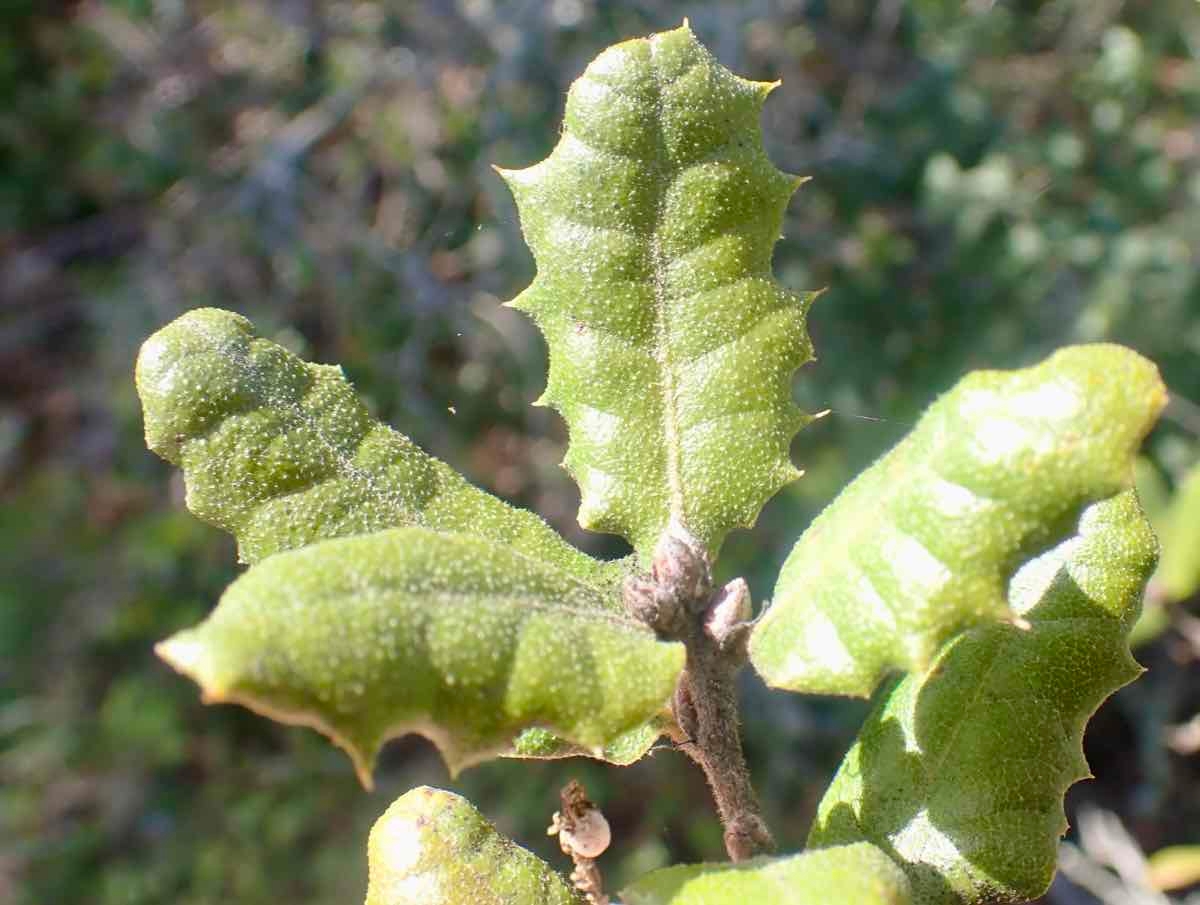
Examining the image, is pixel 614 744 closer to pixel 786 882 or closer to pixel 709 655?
pixel 709 655

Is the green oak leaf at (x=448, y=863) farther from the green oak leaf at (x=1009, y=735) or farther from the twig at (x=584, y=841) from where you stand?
the green oak leaf at (x=1009, y=735)

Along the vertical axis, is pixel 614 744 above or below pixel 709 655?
below

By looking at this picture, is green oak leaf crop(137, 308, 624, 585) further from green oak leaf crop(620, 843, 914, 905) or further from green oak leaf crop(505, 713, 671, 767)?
green oak leaf crop(620, 843, 914, 905)

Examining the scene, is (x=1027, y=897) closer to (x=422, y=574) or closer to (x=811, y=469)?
(x=422, y=574)

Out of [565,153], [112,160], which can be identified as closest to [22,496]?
[112,160]

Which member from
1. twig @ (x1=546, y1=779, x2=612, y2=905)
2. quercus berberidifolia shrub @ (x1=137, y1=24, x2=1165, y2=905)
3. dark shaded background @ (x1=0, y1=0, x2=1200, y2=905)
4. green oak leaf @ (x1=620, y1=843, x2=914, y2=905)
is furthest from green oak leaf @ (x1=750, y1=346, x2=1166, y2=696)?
dark shaded background @ (x1=0, y1=0, x2=1200, y2=905)

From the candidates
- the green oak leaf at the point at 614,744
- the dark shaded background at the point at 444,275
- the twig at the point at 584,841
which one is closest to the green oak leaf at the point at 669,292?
the green oak leaf at the point at 614,744

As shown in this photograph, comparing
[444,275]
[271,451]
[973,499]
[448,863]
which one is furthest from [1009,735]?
[444,275]
